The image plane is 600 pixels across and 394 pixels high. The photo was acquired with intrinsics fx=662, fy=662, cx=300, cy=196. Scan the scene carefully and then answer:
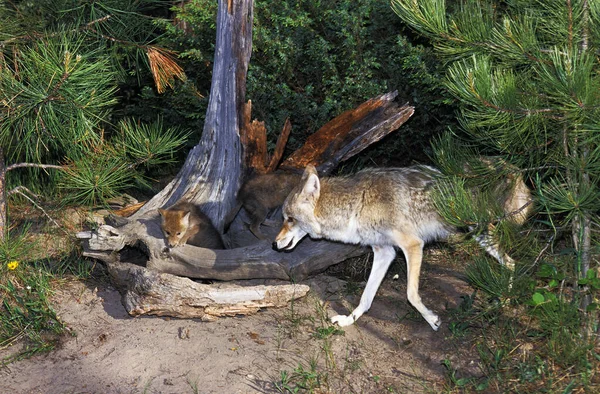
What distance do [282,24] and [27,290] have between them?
362 cm

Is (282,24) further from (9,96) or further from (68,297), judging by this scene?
(68,297)

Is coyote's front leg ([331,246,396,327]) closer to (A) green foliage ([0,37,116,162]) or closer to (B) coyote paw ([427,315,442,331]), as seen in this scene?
(B) coyote paw ([427,315,442,331])

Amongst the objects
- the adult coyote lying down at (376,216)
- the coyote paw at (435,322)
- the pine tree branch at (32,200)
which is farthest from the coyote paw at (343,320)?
the pine tree branch at (32,200)

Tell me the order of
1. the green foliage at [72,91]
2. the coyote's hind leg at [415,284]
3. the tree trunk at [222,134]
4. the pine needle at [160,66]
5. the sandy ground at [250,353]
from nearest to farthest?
the sandy ground at [250,353] < the coyote's hind leg at [415,284] < the green foliage at [72,91] < the tree trunk at [222,134] < the pine needle at [160,66]

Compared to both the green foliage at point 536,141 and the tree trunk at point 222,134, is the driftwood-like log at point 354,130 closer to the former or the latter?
the tree trunk at point 222,134

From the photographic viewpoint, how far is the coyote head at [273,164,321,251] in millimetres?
5711

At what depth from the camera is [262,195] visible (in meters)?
6.68

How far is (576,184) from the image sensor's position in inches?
169

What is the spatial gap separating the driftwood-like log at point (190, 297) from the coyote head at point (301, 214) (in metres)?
0.47

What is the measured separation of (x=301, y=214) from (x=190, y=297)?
46.6 inches

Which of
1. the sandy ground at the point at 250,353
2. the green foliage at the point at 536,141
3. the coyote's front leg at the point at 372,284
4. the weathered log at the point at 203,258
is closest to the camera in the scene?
the green foliage at the point at 536,141

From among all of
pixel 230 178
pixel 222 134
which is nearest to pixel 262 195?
pixel 230 178

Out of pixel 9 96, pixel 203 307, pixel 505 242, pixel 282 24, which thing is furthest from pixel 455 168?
pixel 9 96

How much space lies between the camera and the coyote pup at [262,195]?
671cm
